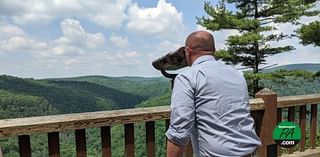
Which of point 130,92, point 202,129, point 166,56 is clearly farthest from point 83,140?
point 130,92

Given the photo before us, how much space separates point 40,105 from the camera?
1253 inches

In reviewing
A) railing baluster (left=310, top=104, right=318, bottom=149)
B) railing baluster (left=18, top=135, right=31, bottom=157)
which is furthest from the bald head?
railing baluster (left=310, top=104, right=318, bottom=149)

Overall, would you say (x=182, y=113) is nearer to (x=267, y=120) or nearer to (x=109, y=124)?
(x=109, y=124)

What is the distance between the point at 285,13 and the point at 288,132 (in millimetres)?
13268

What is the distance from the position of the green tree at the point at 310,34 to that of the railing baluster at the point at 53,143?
12029 millimetres

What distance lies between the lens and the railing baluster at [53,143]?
236cm

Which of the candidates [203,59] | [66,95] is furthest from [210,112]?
[66,95]

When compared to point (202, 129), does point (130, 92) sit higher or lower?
lower

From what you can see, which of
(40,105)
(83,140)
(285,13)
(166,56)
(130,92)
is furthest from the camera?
(130,92)

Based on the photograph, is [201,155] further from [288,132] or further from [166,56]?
[288,132]

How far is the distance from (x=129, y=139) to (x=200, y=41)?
1051mm

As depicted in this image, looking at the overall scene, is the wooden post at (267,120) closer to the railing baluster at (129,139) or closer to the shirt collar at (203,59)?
the railing baluster at (129,139)

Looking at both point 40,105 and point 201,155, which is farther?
point 40,105

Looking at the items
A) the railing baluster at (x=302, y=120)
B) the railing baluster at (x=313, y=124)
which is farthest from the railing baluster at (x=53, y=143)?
the railing baluster at (x=313, y=124)
